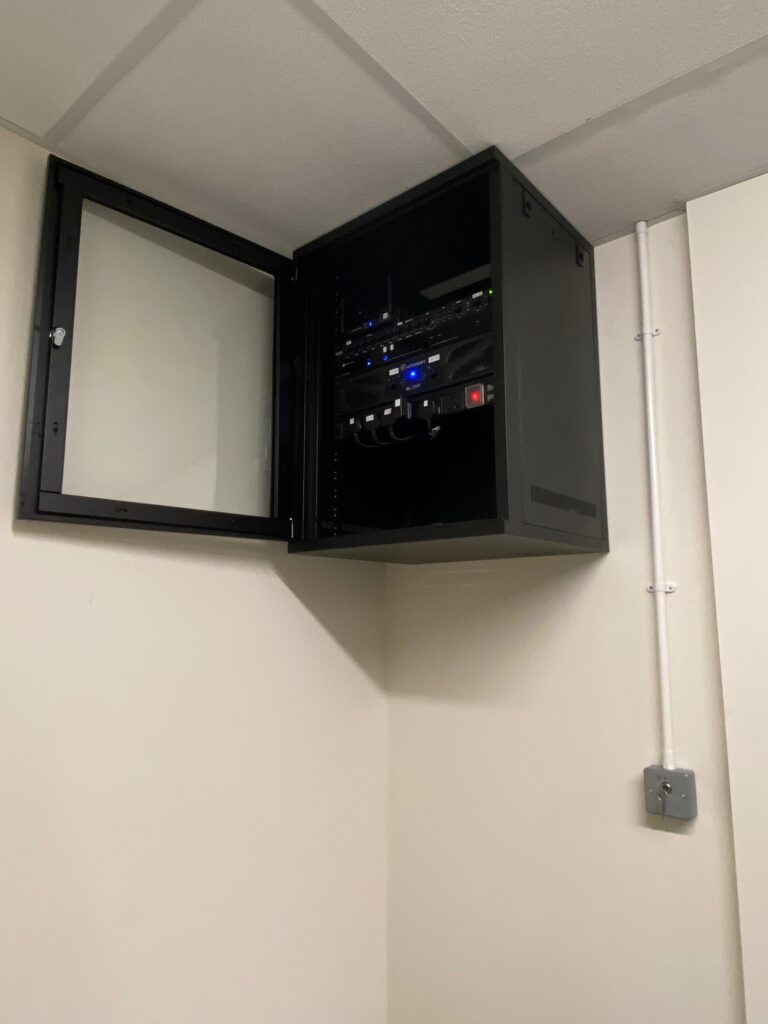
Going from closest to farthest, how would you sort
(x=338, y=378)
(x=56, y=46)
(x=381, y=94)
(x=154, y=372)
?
(x=56, y=46)
(x=381, y=94)
(x=154, y=372)
(x=338, y=378)

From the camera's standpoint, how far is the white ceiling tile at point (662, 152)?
1.08 m

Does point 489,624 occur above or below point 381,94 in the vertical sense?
below

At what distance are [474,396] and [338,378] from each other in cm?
39

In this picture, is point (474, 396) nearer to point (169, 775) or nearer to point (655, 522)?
point (655, 522)

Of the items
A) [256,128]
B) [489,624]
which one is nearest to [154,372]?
[256,128]

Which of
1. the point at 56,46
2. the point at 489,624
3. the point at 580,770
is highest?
the point at 56,46

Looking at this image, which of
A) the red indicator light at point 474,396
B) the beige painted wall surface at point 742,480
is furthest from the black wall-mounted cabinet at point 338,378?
the beige painted wall surface at point 742,480

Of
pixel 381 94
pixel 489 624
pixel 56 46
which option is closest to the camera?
pixel 56 46

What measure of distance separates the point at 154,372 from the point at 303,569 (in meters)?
0.56

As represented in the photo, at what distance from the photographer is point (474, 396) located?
1.23 metres

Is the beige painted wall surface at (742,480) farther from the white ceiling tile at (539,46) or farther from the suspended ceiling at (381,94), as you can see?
the white ceiling tile at (539,46)

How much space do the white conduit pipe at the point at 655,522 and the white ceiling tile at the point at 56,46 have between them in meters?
1.04

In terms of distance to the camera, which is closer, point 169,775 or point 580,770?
point 169,775

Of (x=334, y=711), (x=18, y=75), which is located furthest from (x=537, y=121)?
(x=334, y=711)
